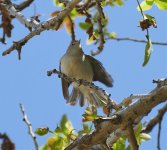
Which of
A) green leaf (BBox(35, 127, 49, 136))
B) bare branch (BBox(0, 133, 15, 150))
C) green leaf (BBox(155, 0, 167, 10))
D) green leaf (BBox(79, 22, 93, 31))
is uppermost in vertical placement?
green leaf (BBox(79, 22, 93, 31))

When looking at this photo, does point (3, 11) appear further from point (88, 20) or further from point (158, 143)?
point (88, 20)

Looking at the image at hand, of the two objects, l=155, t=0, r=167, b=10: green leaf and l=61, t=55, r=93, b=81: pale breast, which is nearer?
l=155, t=0, r=167, b=10: green leaf

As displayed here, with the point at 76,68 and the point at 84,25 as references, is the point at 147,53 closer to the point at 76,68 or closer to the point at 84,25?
the point at 84,25

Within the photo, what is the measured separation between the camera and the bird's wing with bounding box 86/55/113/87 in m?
7.02

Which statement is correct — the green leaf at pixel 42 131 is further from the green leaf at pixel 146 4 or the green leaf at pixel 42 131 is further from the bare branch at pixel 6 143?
the bare branch at pixel 6 143

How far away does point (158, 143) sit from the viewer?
11.0 feet

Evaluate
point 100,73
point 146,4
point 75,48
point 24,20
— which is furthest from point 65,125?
point 75,48

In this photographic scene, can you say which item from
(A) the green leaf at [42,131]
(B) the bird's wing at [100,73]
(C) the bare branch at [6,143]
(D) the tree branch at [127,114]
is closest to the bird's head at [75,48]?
(B) the bird's wing at [100,73]

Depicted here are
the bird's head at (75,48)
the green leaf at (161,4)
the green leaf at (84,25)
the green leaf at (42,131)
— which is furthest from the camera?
the bird's head at (75,48)

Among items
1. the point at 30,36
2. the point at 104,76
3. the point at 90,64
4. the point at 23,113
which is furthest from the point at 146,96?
the point at 90,64

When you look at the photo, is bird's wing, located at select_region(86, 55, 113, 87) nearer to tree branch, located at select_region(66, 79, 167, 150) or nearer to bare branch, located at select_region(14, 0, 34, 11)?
bare branch, located at select_region(14, 0, 34, 11)

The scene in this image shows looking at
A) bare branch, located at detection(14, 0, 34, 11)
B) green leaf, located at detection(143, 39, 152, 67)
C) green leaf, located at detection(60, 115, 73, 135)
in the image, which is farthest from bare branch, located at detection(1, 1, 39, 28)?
green leaf, located at detection(143, 39, 152, 67)

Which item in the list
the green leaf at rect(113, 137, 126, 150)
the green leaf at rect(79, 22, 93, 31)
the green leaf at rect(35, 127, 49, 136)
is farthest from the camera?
the green leaf at rect(79, 22, 93, 31)

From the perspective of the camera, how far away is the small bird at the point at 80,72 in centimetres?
712
